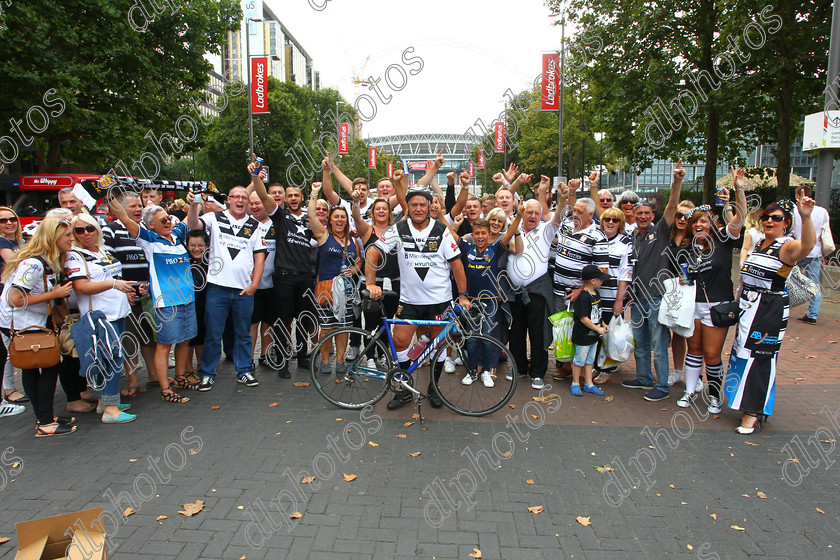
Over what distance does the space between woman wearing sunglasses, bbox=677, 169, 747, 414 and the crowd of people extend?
0.05ft

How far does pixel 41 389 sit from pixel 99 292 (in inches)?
37.4

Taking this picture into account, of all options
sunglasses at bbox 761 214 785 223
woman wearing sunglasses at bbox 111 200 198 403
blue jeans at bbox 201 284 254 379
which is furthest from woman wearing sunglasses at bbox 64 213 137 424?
sunglasses at bbox 761 214 785 223

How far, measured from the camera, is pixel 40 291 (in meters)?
4.50

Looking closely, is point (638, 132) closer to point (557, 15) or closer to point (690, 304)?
point (557, 15)

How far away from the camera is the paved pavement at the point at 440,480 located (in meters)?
3.15

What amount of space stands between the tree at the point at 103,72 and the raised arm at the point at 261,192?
36.8 feet

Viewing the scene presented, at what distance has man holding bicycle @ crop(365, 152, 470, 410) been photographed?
16.7ft

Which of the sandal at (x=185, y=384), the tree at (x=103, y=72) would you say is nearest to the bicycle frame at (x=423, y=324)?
the sandal at (x=185, y=384)

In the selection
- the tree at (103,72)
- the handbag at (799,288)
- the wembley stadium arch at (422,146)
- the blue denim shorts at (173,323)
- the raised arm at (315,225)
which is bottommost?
the blue denim shorts at (173,323)

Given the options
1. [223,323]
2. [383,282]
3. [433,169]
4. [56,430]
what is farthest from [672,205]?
[56,430]

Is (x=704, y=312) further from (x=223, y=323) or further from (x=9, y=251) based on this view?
(x=9, y=251)

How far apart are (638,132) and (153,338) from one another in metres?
18.9

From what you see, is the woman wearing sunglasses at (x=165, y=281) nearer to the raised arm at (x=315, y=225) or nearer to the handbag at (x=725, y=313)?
the raised arm at (x=315, y=225)

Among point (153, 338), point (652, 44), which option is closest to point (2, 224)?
point (153, 338)
